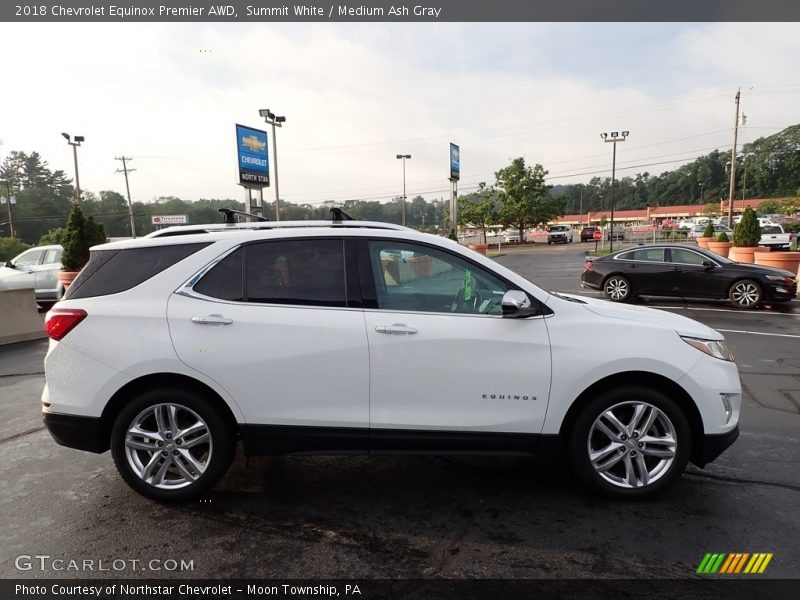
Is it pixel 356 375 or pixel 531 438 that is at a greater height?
pixel 356 375

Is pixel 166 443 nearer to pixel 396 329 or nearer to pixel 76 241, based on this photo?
pixel 396 329

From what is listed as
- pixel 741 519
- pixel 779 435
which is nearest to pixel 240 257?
pixel 741 519

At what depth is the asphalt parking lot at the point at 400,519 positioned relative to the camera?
2.75m

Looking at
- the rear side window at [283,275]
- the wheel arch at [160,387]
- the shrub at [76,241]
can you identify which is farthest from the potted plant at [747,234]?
the shrub at [76,241]

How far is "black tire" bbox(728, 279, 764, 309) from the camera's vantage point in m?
11.3

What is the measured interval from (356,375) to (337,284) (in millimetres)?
606

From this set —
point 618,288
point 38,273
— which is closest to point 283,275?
point 618,288

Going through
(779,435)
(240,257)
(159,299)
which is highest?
(240,257)

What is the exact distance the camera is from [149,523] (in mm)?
3170

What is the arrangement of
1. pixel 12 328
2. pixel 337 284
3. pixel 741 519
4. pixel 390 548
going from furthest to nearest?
1. pixel 12 328
2. pixel 337 284
3. pixel 741 519
4. pixel 390 548

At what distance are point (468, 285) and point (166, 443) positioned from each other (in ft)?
7.25

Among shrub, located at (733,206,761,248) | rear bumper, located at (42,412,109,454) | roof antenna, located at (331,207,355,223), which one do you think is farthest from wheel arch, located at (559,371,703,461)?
shrub, located at (733,206,761,248)

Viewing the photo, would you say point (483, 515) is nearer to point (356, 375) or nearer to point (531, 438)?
point (531, 438)

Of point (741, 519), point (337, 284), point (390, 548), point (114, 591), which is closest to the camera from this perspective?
point (114, 591)
